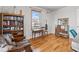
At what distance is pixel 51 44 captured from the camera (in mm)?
2361

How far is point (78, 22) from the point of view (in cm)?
224

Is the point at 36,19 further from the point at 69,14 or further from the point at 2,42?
the point at 2,42

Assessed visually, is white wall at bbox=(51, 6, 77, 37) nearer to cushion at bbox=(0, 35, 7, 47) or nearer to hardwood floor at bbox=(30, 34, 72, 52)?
hardwood floor at bbox=(30, 34, 72, 52)

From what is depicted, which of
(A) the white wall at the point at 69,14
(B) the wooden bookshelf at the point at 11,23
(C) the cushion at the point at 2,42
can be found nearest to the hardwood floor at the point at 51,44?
(A) the white wall at the point at 69,14

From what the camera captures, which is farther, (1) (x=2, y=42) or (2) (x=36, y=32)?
(2) (x=36, y=32)

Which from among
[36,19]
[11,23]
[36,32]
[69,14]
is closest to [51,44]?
[36,32]

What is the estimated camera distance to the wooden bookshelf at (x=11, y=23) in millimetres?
2203

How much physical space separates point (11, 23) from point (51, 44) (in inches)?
39.8

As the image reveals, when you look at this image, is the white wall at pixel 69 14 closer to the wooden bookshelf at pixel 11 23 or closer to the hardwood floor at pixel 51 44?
the hardwood floor at pixel 51 44

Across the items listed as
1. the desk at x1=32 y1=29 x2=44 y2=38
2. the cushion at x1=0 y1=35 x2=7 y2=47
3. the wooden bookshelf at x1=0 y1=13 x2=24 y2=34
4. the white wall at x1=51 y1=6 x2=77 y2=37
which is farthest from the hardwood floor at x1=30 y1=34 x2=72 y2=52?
the cushion at x1=0 y1=35 x2=7 y2=47

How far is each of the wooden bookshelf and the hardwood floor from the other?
0.43 meters

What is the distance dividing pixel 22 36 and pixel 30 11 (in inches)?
22.9
